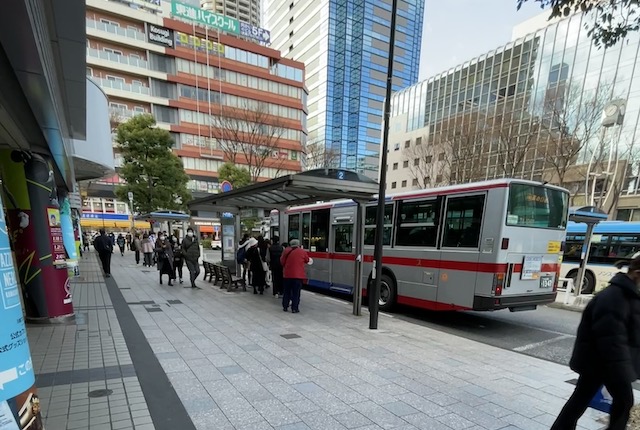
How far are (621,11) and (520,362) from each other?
15.4ft

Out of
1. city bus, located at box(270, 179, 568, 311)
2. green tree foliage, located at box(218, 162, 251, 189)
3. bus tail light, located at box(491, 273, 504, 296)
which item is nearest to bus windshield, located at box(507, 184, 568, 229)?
city bus, located at box(270, 179, 568, 311)

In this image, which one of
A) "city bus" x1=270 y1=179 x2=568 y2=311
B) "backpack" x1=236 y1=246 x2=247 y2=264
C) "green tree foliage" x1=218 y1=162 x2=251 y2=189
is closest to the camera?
"city bus" x1=270 y1=179 x2=568 y2=311

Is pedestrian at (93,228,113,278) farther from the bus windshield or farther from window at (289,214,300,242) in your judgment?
the bus windshield

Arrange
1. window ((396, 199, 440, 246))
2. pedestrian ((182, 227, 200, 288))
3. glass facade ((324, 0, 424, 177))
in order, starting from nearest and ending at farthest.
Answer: window ((396, 199, 440, 246)) < pedestrian ((182, 227, 200, 288)) < glass facade ((324, 0, 424, 177))

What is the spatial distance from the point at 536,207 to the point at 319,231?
603 centimetres

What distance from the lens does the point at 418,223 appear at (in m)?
7.49

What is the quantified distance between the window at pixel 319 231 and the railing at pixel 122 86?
124 ft

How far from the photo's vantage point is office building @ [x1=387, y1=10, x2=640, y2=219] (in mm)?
16406

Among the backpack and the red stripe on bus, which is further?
the backpack

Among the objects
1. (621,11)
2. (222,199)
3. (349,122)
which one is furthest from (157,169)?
(349,122)

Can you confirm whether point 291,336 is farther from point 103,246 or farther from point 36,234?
point 103,246

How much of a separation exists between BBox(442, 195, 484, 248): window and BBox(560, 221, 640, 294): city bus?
7.96 meters

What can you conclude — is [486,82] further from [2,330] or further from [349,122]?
[2,330]

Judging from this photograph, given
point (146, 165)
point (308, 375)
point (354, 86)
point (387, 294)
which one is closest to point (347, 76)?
point (354, 86)
